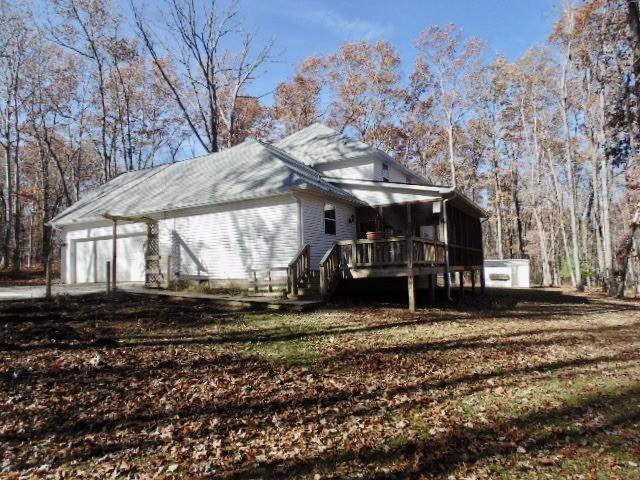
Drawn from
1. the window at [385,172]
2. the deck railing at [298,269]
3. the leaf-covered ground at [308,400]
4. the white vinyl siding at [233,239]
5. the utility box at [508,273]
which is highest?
the window at [385,172]

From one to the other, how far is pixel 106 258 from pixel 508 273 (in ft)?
83.3

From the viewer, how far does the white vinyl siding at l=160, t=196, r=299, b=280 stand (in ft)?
46.5

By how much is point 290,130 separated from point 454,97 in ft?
42.9

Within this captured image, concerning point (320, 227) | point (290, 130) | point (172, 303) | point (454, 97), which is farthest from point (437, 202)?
Answer: point (290, 130)

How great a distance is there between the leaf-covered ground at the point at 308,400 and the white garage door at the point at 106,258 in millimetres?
8331

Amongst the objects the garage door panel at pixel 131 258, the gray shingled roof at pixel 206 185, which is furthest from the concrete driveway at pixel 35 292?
the gray shingled roof at pixel 206 185

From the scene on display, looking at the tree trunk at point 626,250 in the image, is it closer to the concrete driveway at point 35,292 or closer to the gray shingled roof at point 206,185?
the gray shingled roof at point 206,185

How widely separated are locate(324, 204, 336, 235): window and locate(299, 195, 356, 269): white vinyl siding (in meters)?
0.15

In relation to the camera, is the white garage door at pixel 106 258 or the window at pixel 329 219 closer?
the window at pixel 329 219

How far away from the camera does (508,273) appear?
96.9ft

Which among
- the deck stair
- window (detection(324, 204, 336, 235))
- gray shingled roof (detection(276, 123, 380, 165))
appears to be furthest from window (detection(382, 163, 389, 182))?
the deck stair

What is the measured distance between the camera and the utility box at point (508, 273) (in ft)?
95.9

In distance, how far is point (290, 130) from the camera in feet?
114

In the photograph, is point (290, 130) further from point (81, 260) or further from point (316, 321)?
point (316, 321)
